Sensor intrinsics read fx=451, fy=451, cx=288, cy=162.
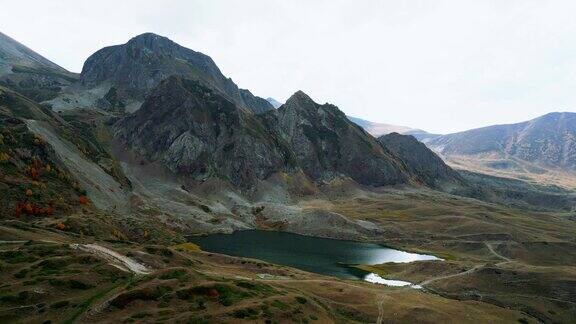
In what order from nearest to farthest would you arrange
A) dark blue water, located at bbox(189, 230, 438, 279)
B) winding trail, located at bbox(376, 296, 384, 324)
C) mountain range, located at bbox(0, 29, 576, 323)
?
1. mountain range, located at bbox(0, 29, 576, 323)
2. winding trail, located at bbox(376, 296, 384, 324)
3. dark blue water, located at bbox(189, 230, 438, 279)

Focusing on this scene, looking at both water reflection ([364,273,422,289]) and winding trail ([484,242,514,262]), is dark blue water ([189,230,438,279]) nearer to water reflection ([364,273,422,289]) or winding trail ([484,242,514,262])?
water reflection ([364,273,422,289])

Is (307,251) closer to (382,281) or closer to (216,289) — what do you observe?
(382,281)

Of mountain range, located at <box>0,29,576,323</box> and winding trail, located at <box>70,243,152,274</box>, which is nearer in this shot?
mountain range, located at <box>0,29,576,323</box>

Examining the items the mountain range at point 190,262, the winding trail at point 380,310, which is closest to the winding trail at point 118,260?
the mountain range at point 190,262

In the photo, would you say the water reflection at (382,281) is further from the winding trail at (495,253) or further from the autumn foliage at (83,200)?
the autumn foliage at (83,200)

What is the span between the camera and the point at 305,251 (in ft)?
475

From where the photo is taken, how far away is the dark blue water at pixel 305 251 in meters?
124

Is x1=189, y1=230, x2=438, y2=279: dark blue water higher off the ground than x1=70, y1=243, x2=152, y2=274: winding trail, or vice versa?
x1=70, y1=243, x2=152, y2=274: winding trail

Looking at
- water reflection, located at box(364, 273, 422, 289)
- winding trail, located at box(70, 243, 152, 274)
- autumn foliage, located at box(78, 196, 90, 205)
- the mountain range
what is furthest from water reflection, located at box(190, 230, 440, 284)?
winding trail, located at box(70, 243, 152, 274)

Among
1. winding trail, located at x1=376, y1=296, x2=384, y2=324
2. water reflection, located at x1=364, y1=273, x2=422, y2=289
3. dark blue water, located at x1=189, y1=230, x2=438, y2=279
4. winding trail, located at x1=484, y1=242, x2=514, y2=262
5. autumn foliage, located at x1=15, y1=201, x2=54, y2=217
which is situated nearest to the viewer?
winding trail, located at x1=376, y1=296, x2=384, y2=324

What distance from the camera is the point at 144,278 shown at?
168 ft

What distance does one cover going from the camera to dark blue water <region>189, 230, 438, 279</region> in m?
124

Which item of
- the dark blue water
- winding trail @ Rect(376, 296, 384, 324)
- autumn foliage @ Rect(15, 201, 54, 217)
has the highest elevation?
winding trail @ Rect(376, 296, 384, 324)

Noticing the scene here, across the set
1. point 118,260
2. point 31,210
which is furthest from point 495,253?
point 31,210
